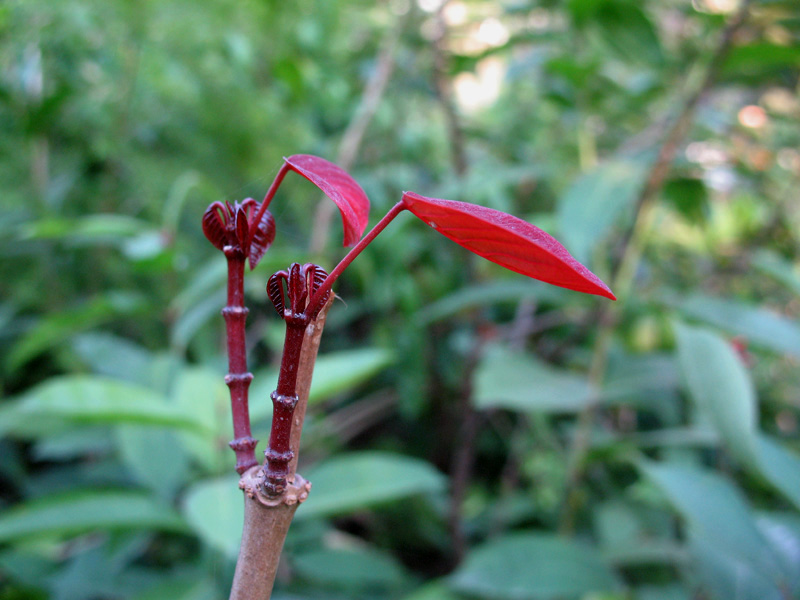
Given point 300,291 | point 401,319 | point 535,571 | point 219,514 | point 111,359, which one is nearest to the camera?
point 300,291

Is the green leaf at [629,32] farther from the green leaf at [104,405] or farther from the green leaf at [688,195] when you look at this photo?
the green leaf at [104,405]

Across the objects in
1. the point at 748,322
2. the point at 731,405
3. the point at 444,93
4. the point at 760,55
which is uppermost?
the point at 444,93

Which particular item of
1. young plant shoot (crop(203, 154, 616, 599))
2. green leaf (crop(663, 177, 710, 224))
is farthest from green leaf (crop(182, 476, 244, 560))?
green leaf (crop(663, 177, 710, 224))

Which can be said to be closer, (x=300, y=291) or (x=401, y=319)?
(x=300, y=291)

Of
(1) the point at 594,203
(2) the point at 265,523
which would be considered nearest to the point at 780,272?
(1) the point at 594,203

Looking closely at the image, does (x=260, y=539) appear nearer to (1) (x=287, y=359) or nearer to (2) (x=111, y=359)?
(1) (x=287, y=359)

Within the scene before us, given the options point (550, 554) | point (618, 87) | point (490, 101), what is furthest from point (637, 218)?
point (490, 101)

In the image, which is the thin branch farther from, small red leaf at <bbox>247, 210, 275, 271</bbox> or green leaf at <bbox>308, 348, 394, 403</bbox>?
small red leaf at <bbox>247, 210, 275, 271</bbox>
